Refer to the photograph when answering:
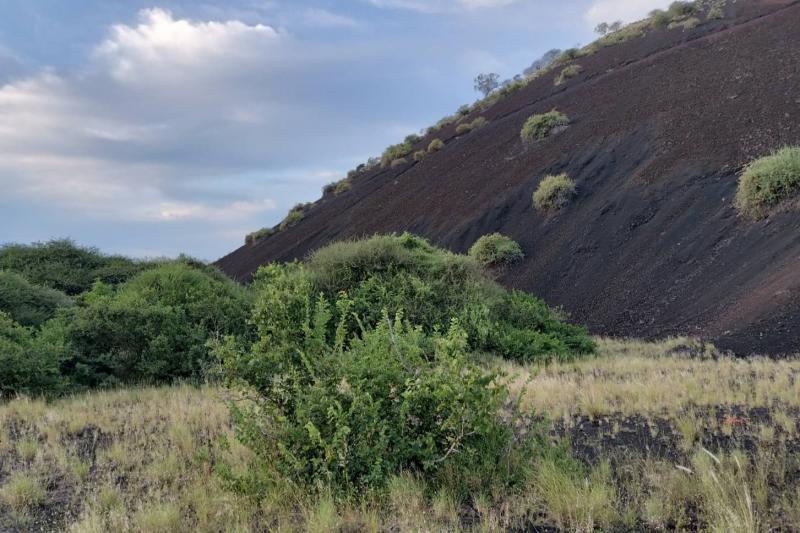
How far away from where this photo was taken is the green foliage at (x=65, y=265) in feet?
67.1

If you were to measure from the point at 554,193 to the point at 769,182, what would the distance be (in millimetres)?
10662

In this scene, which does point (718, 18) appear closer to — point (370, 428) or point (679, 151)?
point (679, 151)

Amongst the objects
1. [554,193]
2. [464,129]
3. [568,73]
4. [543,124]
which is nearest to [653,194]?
[554,193]

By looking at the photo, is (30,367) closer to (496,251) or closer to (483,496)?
(483,496)

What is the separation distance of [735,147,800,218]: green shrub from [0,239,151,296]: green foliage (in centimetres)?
2062

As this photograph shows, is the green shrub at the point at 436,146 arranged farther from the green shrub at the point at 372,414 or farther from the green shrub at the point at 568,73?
the green shrub at the point at 372,414

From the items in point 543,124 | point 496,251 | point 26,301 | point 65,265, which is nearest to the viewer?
point 26,301

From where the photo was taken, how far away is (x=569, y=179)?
2747 centimetres

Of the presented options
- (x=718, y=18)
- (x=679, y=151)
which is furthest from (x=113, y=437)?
(x=718, y=18)

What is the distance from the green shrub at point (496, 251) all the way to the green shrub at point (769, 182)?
935 centimetres

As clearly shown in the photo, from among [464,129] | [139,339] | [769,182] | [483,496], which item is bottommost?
[483,496]

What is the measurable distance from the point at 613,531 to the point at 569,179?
2516 centimetres

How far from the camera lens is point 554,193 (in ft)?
88.6

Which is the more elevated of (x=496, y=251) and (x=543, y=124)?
(x=543, y=124)
